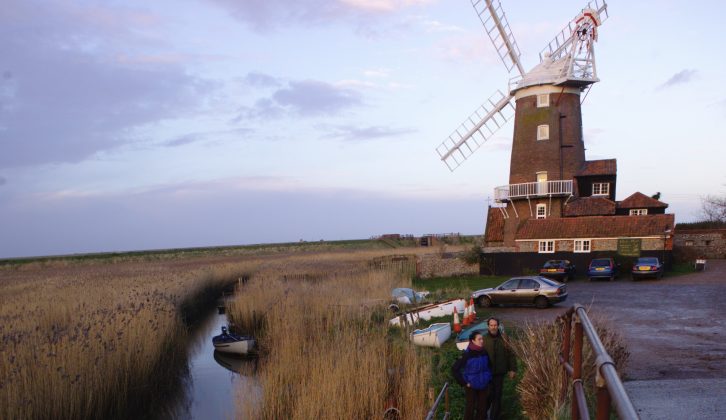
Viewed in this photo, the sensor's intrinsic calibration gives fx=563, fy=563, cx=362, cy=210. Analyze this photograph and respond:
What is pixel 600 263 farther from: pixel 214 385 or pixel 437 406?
pixel 437 406

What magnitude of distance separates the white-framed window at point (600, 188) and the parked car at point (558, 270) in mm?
8837

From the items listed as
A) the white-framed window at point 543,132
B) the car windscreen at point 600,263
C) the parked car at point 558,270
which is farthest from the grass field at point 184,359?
the white-framed window at point 543,132

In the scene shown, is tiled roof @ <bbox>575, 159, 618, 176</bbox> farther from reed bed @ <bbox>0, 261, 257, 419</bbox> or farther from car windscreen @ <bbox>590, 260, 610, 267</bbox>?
reed bed @ <bbox>0, 261, 257, 419</bbox>

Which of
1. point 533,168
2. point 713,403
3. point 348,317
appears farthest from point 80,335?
point 533,168

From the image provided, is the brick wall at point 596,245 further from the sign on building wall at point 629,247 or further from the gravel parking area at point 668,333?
the gravel parking area at point 668,333

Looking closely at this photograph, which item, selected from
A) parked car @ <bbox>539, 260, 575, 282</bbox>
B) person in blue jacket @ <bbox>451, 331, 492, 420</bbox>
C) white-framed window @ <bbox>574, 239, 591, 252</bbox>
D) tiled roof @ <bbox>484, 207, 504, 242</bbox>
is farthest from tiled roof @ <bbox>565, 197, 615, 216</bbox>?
person in blue jacket @ <bbox>451, 331, 492, 420</bbox>

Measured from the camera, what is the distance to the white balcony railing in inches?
1488

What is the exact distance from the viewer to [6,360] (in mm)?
9352

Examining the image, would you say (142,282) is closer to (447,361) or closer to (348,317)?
(348,317)

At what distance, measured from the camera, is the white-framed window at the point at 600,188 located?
3975 centimetres

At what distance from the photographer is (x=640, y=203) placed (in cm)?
3950

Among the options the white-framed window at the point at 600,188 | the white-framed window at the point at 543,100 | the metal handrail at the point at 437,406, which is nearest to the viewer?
the metal handrail at the point at 437,406

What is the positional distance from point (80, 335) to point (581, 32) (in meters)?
37.2

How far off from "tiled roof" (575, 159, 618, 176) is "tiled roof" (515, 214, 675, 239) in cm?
420
